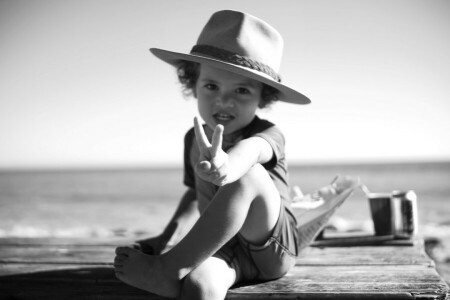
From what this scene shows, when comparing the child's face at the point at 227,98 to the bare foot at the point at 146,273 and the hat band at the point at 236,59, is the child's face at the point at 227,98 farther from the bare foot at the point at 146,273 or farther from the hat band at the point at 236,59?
the bare foot at the point at 146,273

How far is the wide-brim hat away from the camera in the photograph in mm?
1811

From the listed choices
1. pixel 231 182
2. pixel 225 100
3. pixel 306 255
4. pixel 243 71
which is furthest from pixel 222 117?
pixel 306 255

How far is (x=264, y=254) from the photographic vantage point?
1.72 metres

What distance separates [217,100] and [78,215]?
12.2m

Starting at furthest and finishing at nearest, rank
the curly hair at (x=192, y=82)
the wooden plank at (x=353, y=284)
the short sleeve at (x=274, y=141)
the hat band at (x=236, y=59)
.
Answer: the curly hair at (x=192, y=82), the hat band at (x=236, y=59), the short sleeve at (x=274, y=141), the wooden plank at (x=353, y=284)

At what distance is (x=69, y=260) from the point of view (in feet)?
7.80

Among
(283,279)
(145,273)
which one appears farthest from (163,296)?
(283,279)

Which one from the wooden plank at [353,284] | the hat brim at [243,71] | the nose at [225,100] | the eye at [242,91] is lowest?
the wooden plank at [353,284]

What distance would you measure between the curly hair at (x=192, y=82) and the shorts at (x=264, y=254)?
571 mm

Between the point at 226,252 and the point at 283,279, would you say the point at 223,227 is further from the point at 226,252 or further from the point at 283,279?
the point at 283,279

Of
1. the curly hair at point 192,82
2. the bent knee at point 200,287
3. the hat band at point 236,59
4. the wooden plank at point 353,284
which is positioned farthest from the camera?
the curly hair at point 192,82

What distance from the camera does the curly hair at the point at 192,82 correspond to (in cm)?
213

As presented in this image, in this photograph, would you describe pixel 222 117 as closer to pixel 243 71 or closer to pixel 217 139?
pixel 243 71

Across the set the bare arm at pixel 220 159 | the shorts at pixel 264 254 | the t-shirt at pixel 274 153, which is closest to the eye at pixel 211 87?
the t-shirt at pixel 274 153
